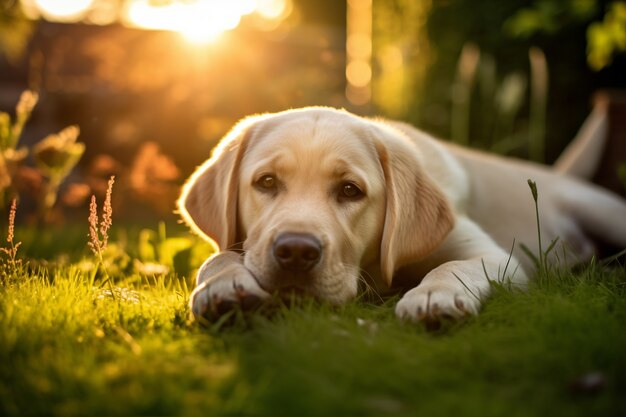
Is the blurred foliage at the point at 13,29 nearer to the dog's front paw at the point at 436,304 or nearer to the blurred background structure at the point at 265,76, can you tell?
the blurred background structure at the point at 265,76

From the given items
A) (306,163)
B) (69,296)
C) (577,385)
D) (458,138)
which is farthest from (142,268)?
(458,138)

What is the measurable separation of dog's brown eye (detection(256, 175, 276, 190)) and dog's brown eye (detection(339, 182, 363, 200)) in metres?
0.31

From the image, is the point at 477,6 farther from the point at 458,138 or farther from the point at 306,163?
the point at 306,163

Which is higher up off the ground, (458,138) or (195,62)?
(195,62)

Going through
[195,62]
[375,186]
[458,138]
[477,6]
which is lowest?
[458,138]

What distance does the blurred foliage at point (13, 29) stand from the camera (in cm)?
660

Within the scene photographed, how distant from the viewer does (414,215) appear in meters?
3.15

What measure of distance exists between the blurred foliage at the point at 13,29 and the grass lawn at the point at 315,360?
483 cm

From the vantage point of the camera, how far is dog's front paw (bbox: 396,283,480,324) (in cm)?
243

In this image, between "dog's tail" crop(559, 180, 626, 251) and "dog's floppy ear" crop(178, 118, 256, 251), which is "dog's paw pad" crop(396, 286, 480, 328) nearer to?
"dog's floppy ear" crop(178, 118, 256, 251)

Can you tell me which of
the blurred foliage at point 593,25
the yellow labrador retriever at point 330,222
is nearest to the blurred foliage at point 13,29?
the yellow labrador retriever at point 330,222

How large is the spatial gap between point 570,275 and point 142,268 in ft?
7.15

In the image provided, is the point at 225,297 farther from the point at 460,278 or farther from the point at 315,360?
the point at 460,278

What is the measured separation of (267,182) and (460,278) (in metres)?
0.98
